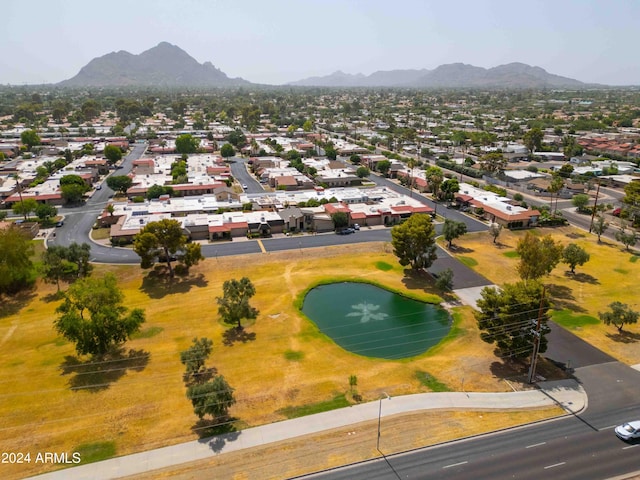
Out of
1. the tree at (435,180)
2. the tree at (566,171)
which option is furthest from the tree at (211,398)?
the tree at (566,171)

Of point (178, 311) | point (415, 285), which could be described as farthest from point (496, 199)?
point (178, 311)

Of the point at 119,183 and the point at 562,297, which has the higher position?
the point at 119,183

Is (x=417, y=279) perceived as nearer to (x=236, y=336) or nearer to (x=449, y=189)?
(x=236, y=336)

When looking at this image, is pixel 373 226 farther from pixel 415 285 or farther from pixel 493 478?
pixel 493 478

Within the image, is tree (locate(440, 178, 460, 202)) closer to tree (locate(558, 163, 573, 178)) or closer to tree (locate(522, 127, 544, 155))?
tree (locate(558, 163, 573, 178))

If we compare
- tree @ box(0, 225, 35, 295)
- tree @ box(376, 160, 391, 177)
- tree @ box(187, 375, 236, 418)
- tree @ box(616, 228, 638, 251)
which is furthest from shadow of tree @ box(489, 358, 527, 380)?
tree @ box(376, 160, 391, 177)

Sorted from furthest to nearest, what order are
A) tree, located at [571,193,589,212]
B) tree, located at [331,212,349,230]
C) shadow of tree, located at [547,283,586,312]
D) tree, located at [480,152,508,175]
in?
tree, located at [480,152,508,175] < tree, located at [571,193,589,212] < tree, located at [331,212,349,230] < shadow of tree, located at [547,283,586,312]

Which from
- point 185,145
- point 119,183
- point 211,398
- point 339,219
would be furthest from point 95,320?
point 185,145
